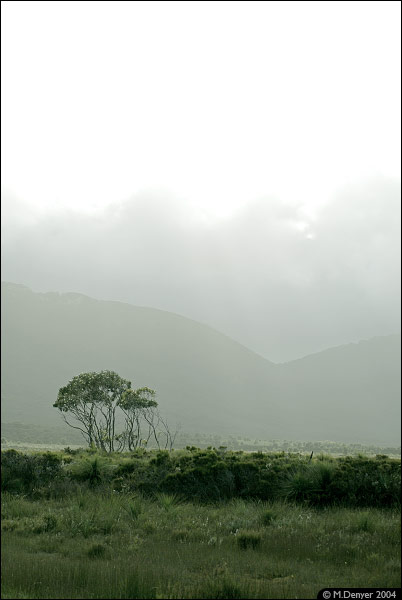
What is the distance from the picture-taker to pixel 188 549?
385 inches

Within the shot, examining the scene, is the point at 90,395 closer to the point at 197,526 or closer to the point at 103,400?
the point at 103,400

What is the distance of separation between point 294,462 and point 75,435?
90.5m

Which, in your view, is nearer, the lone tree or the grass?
the grass

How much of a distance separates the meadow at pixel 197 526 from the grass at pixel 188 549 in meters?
0.03

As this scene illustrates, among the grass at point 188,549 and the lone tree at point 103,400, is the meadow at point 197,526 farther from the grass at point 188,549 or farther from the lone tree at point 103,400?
the lone tree at point 103,400

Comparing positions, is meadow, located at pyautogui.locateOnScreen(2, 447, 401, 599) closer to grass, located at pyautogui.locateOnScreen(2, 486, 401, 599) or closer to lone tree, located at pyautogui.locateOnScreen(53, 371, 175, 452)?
grass, located at pyautogui.locateOnScreen(2, 486, 401, 599)

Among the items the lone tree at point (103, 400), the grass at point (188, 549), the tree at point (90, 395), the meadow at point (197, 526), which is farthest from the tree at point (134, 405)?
the grass at point (188, 549)

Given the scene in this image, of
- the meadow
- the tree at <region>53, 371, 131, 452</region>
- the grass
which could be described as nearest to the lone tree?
the tree at <region>53, 371, 131, 452</region>

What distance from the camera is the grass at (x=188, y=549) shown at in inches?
292

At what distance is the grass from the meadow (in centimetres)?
3

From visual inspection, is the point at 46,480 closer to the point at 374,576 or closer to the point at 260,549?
the point at 260,549

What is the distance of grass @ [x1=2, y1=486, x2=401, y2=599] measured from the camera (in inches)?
292

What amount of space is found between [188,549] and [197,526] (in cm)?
225

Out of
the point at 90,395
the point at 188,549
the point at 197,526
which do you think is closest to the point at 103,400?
the point at 90,395
